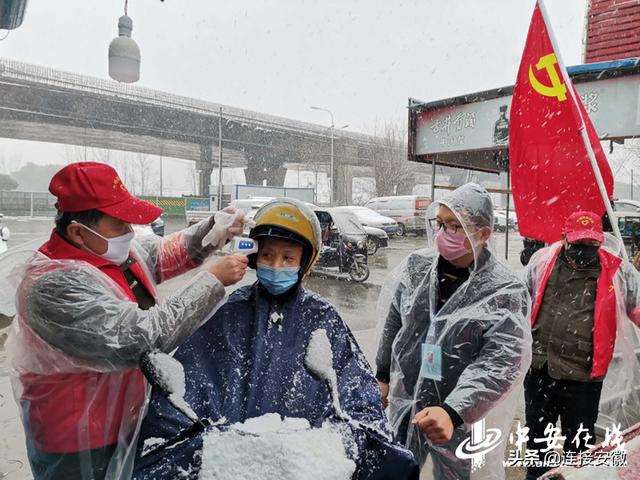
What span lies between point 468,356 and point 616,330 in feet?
4.47

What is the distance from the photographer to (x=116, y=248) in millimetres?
1556

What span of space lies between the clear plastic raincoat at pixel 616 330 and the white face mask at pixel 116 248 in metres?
2.27

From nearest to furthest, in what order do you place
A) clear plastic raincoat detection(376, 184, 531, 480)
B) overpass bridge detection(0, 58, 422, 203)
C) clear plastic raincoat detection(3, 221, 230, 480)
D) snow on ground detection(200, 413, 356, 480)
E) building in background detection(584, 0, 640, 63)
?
snow on ground detection(200, 413, 356, 480) < clear plastic raincoat detection(3, 221, 230, 480) < clear plastic raincoat detection(376, 184, 531, 480) < building in background detection(584, 0, 640, 63) < overpass bridge detection(0, 58, 422, 203)

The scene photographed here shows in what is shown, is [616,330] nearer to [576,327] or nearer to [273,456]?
[576,327]

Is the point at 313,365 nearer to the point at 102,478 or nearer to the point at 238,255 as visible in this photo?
the point at 238,255

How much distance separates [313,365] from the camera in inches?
51.5

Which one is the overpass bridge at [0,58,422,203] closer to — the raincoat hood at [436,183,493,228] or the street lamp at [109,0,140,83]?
the street lamp at [109,0,140,83]

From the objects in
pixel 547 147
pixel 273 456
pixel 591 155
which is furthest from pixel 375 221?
pixel 273 456

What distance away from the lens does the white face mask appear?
1.52m

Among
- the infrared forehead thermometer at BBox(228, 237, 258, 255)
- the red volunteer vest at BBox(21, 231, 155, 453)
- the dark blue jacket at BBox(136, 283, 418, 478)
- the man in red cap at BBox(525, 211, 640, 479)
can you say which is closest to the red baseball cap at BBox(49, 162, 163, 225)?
the red volunteer vest at BBox(21, 231, 155, 453)

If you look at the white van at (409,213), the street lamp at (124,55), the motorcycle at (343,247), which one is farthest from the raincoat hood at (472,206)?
the white van at (409,213)

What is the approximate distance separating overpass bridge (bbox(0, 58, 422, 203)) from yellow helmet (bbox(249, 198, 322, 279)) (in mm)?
8079

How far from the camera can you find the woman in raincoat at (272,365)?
3.90 ft

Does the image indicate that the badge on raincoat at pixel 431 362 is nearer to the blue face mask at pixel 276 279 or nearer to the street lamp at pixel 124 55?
the blue face mask at pixel 276 279
